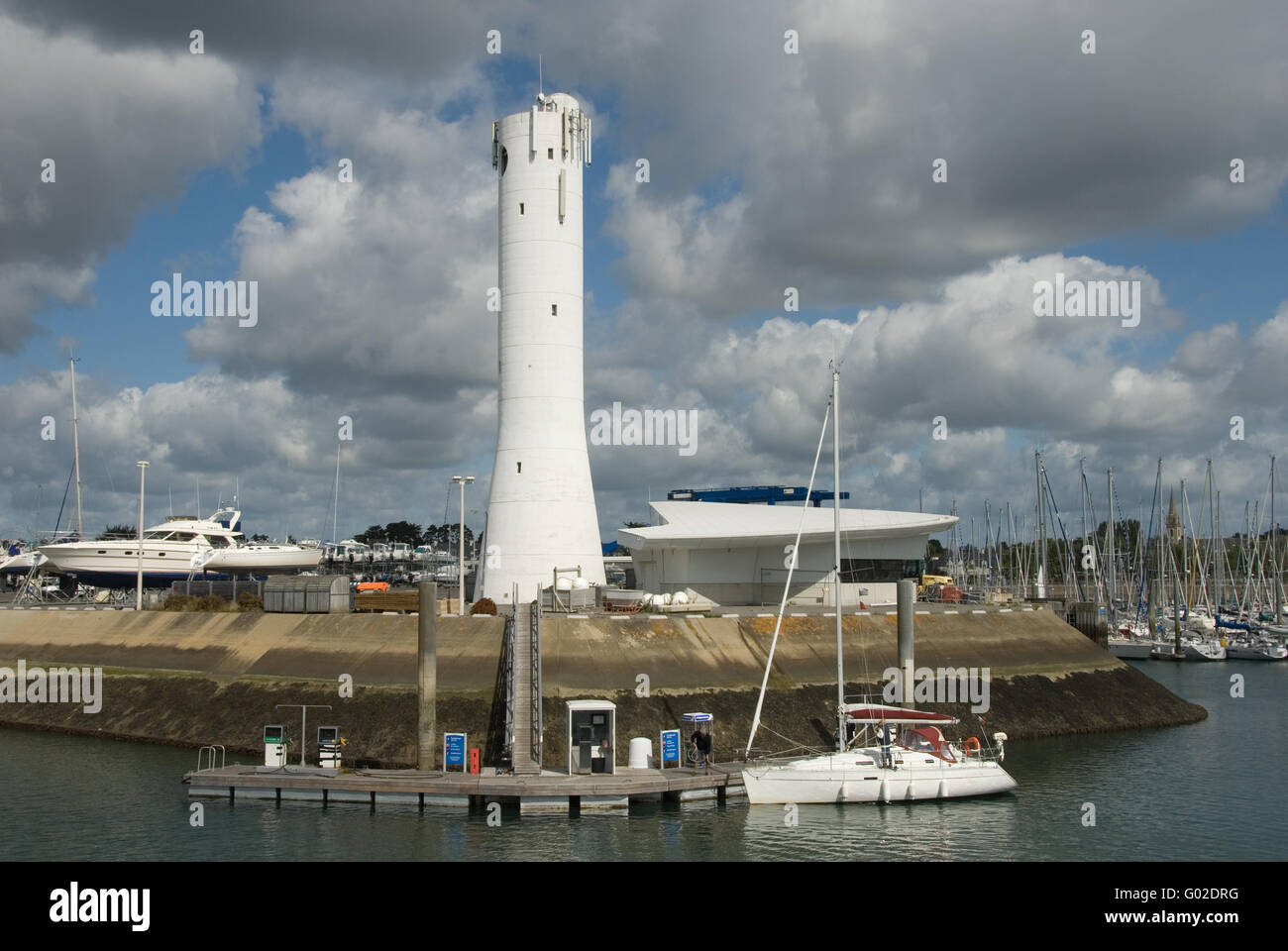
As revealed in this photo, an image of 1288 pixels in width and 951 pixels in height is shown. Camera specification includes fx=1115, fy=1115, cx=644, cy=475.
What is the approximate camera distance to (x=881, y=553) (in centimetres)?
6488

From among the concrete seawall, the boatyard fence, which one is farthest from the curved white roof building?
the boatyard fence

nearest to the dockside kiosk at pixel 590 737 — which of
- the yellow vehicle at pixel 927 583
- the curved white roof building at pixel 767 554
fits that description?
the curved white roof building at pixel 767 554

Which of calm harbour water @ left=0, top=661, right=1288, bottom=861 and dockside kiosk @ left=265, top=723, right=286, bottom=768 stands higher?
dockside kiosk @ left=265, top=723, right=286, bottom=768

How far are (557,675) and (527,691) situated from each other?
3456mm

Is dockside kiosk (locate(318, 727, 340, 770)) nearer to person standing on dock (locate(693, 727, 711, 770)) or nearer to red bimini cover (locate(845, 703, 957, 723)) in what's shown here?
person standing on dock (locate(693, 727, 711, 770))

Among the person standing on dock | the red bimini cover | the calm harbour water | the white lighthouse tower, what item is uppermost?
the white lighthouse tower

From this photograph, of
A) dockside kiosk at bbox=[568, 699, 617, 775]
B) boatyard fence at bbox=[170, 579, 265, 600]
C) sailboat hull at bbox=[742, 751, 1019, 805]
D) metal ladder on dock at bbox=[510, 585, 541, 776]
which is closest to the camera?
sailboat hull at bbox=[742, 751, 1019, 805]

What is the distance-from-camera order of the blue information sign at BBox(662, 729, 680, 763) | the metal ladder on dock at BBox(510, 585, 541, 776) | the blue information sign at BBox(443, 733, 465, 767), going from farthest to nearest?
1. the blue information sign at BBox(662, 729, 680, 763)
2. the metal ladder on dock at BBox(510, 585, 541, 776)
3. the blue information sign at BBox(443, 733, 465, 767)

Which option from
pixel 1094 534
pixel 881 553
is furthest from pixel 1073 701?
pixel 1094 534

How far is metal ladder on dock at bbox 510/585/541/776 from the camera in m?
35.0

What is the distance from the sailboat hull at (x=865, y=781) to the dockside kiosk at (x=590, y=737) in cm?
425

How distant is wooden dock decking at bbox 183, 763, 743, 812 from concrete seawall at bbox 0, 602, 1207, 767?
370cm

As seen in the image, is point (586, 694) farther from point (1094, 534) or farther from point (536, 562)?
point (1094, 534)

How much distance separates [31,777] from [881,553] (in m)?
44.4
